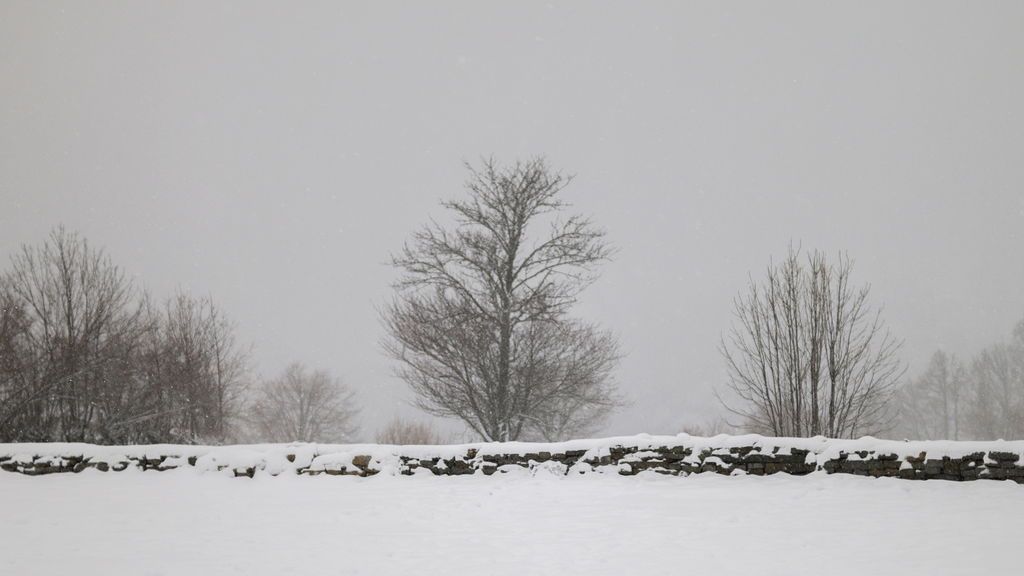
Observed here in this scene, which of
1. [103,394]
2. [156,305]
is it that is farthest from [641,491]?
[156,305]

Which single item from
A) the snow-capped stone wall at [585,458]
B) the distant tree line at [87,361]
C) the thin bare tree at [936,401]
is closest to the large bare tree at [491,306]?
the snow-capped stone wall at [585,458]

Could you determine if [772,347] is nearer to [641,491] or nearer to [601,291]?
[641,491]

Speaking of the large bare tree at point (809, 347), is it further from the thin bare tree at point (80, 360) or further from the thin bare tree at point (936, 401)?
the thin bare tree at point (936, 401)

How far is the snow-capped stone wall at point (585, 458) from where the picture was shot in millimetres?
6844

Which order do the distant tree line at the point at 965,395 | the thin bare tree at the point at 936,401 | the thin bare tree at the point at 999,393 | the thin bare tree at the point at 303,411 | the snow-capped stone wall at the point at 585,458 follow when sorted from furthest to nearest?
the thin bare tree at the point at 936,401 < the distant tree line at the point at 965,395 < the thin bare tree at the point at 303,411 < the thin bare tree at the point at 999,393 < the snow-capped stone wall at the point at 585,458

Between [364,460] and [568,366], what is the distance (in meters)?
6.77

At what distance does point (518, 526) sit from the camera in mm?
5641

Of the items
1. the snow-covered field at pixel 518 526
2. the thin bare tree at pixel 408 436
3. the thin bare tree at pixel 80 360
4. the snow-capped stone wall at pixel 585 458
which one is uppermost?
the thin bare tree at pixel 80 360

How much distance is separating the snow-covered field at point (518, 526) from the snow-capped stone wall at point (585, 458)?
202 mm

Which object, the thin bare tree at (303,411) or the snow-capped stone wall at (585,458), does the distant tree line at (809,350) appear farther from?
the thin bare tree at (303,411)

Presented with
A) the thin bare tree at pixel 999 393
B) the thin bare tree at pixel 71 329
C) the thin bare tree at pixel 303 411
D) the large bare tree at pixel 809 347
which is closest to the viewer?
the large bare tree at pixel 809 347

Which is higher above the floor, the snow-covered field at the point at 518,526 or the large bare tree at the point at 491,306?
the large bare tree at the point at 491,306

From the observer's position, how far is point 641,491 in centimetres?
699

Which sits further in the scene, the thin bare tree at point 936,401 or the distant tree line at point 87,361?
the thin bare tree at point 936,401
